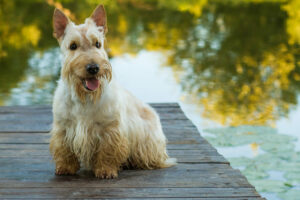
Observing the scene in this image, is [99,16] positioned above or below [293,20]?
below

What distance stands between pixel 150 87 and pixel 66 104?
6.50 m

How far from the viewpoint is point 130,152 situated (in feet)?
12.7

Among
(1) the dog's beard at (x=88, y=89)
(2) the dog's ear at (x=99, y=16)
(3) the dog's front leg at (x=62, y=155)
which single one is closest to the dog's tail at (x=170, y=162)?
(3) the dog's front leg at (x=62, y=155)

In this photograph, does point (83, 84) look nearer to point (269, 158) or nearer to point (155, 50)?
point (269, 158)

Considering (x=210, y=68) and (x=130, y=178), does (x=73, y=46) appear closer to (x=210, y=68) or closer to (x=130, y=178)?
(x=130, y=178)

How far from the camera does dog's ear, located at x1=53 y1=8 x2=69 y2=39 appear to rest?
135 inches

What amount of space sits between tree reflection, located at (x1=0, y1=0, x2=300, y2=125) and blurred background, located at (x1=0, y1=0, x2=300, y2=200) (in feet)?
0.08

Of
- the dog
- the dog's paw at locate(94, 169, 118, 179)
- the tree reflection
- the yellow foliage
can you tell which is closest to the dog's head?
the dog

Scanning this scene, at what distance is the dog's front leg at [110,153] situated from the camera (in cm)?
355

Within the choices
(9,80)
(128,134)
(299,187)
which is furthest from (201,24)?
(128,134)

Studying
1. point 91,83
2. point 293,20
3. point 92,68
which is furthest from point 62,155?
point 293,20

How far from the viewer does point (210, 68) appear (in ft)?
36.3

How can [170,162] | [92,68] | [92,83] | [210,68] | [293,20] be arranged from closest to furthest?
1. [92,68]
2. [92,83]
3. [170,162]
4. [210,68]
5. [293,20]

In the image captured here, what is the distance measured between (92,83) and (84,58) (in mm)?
184
